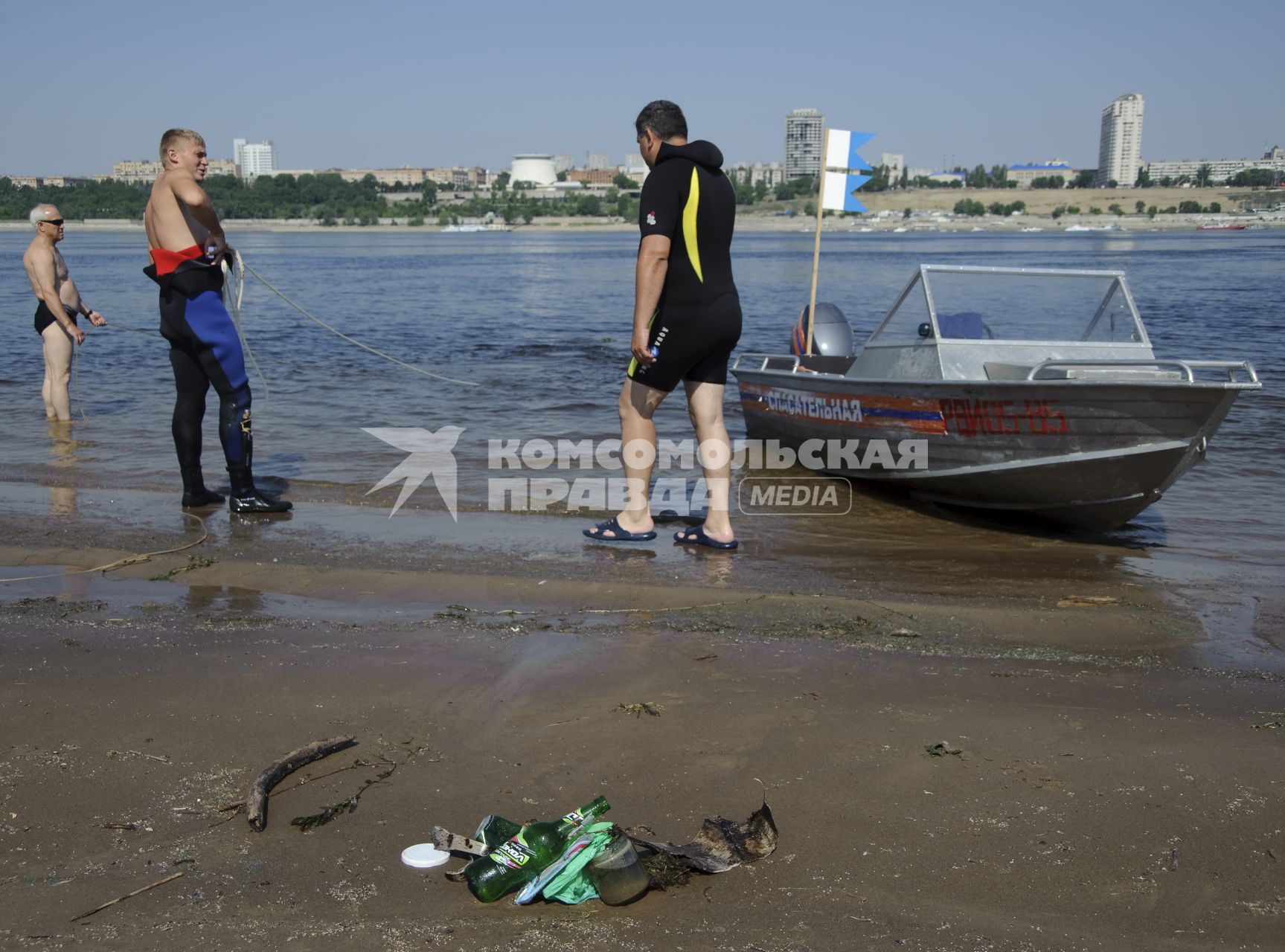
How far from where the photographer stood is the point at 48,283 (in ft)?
30.7

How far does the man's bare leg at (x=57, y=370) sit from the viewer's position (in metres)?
9.84

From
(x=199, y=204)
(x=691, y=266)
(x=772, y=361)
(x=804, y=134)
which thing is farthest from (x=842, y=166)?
(x=804, y=134)

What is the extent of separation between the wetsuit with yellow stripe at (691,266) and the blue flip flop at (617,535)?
914 mm

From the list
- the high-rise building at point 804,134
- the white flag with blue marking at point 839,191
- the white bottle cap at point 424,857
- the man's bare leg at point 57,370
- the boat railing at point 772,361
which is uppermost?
the high-rise building at point 804,134

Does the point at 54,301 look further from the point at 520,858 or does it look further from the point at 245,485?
the point at 520,858

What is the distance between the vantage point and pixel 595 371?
16000 mm

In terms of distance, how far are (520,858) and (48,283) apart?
8.66 m

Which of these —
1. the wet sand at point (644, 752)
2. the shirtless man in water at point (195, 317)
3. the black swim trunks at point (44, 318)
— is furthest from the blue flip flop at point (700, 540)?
the black swim trunks at point (44, 318)

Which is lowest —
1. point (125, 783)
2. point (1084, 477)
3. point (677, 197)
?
point (125, 783)

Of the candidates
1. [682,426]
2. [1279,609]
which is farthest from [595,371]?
[1279,609]

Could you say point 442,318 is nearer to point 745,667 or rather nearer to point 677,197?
point 677,197

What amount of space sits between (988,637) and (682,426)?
668 cm

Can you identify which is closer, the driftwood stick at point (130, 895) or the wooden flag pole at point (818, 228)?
the driftwood stick at point (130, 895)

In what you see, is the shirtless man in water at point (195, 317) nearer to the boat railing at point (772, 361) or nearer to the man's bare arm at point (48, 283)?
the man's bare arm at point (48, 283)
